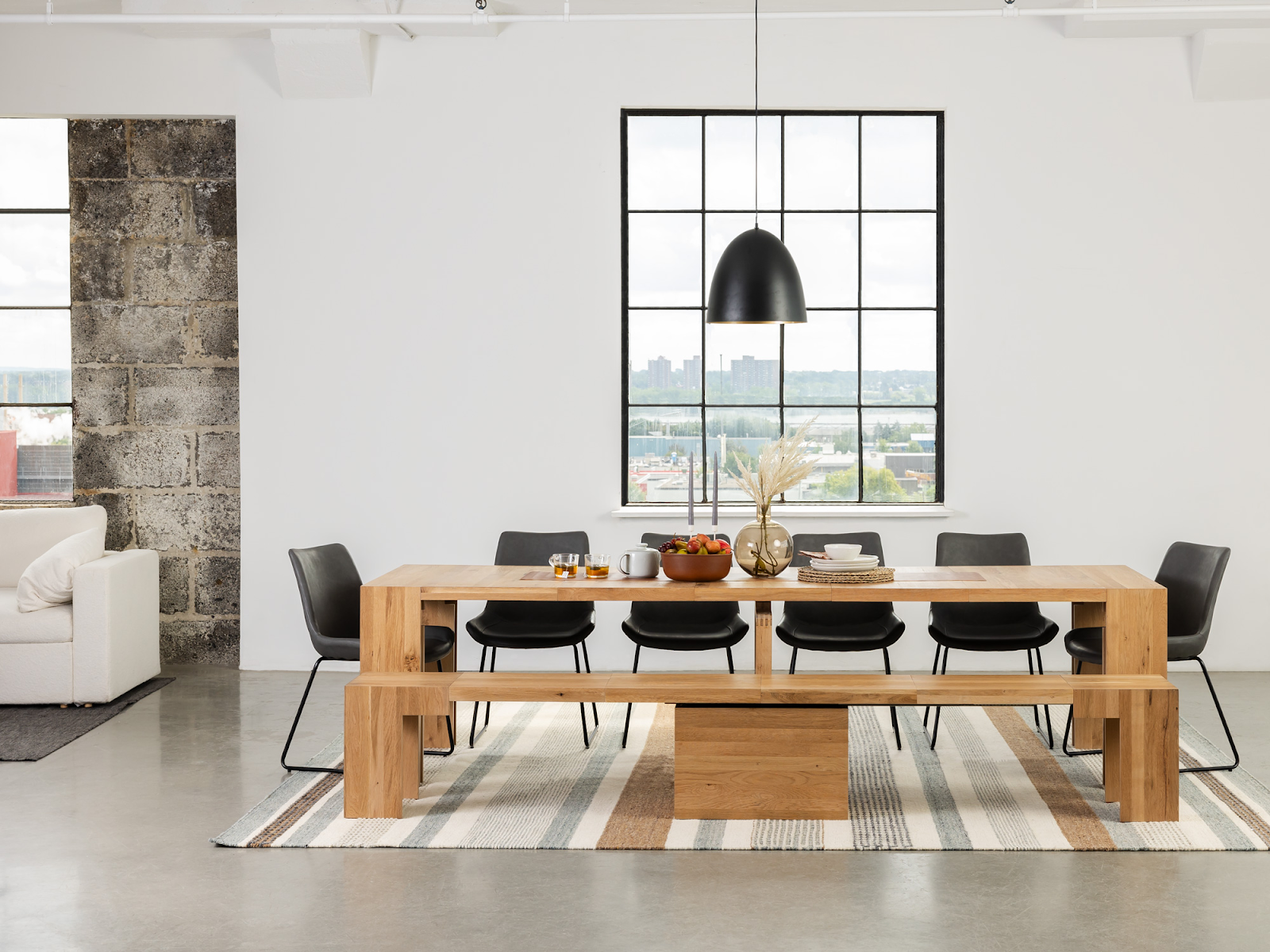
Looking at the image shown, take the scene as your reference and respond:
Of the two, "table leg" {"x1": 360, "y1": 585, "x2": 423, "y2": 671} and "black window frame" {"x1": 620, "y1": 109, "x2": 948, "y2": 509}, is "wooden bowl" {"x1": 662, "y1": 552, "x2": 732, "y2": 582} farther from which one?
"black window frame" {"x1": 620, "y1": 109, "x2": 948, "y2": 509}

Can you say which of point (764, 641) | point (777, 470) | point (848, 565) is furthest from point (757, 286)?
point (764, 641)

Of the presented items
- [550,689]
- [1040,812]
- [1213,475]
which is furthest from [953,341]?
[550,689]

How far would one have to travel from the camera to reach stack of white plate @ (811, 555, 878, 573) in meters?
4.23

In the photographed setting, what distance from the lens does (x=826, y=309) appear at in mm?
6367

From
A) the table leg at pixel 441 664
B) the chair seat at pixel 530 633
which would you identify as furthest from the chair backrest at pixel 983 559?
the table leg at pixel 441 664

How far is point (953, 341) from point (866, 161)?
3.70 ft

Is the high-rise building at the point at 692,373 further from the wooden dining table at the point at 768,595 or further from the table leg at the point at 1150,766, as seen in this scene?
the table leg at the point at 1150,766

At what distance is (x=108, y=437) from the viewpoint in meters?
6.52

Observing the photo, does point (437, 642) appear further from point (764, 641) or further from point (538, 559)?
point (764, 641)

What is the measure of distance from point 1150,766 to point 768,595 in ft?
4.59

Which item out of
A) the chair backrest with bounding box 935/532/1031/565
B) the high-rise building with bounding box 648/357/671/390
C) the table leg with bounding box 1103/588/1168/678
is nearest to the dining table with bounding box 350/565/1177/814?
the table leg with bounding box 1103/588/1168/678

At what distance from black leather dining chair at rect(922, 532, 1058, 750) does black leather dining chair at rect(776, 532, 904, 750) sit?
223 millimetres

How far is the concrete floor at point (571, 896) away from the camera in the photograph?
296 centimetres

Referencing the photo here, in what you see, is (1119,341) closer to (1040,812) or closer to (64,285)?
(1040,812)
